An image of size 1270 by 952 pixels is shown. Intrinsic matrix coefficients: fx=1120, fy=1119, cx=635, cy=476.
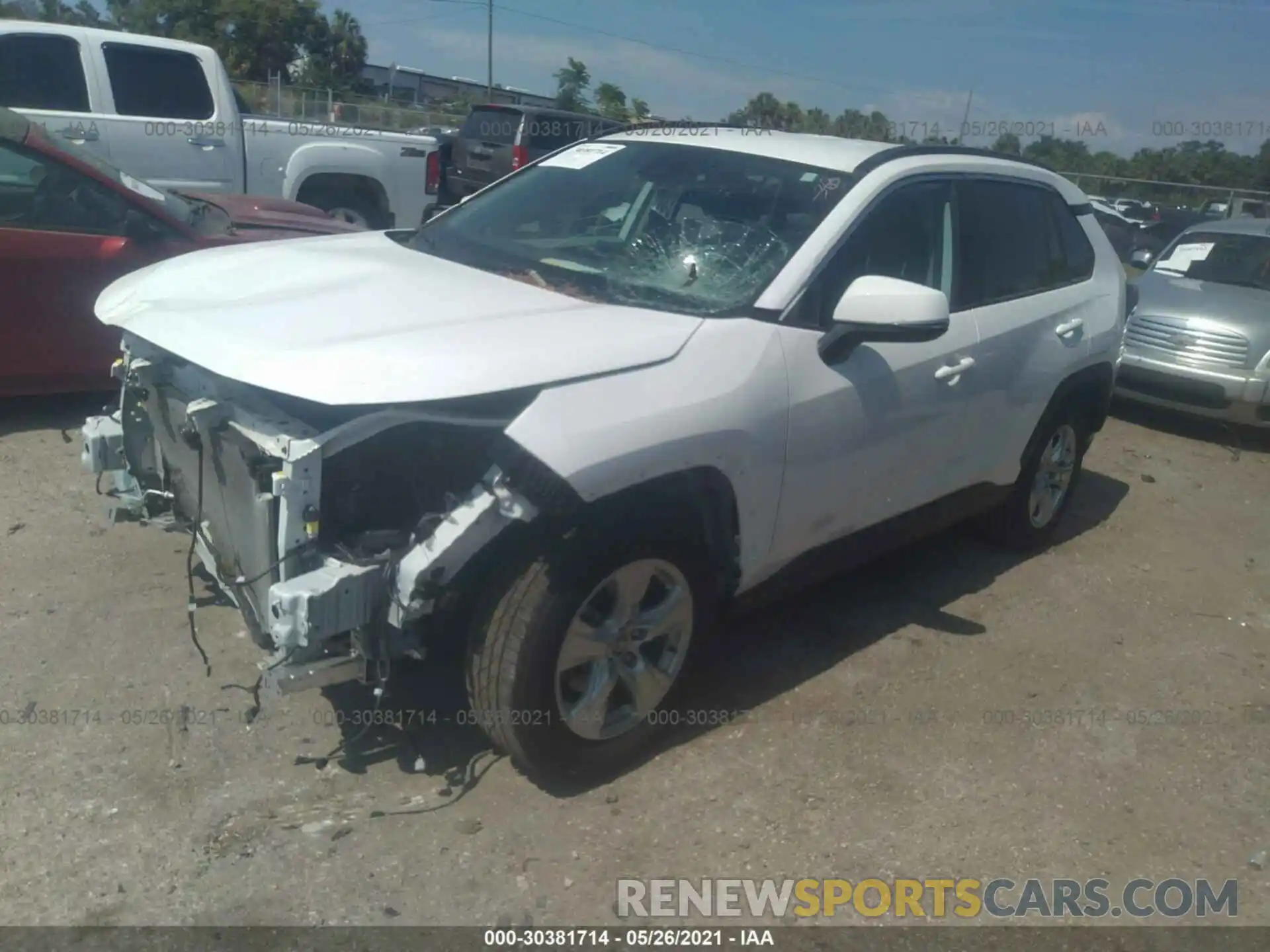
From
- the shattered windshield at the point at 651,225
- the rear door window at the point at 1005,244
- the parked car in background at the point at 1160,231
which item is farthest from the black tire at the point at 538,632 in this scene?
the parked car in background at the point at 1160,231

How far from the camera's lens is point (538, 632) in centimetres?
303

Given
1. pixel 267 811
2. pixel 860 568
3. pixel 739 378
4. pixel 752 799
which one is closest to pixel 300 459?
pixel 267 811

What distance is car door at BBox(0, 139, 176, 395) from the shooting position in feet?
18.5

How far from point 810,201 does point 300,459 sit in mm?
2001

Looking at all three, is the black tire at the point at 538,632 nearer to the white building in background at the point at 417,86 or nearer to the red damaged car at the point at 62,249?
the red damaged car at the point at 62,249

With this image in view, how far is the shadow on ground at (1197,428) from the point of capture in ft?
28.6

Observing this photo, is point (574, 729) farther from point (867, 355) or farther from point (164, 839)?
point (867, 355)

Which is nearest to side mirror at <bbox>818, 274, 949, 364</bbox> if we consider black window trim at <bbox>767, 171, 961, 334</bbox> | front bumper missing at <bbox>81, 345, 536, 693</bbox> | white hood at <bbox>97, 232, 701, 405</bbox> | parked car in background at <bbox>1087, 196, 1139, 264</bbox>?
black window trim at <bbox>767, 171, 961, 334</bbox>

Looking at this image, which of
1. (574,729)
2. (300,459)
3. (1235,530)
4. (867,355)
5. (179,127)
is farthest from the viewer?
(179,127)

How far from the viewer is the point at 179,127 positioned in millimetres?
8742

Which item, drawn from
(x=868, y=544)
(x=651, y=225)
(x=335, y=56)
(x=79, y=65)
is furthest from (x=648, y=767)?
(x=335, y=56)

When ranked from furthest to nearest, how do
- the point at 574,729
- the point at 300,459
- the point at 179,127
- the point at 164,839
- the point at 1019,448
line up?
the point at 179,127 → the point at 1019,448 → the point at 574,729 → the point at 164,839 → the point at 300,459

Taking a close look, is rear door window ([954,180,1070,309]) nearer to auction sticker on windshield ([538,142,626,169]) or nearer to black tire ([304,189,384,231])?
auction sticker on windshield ([538,142,626,169])

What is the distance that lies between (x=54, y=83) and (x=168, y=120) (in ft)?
2.64
